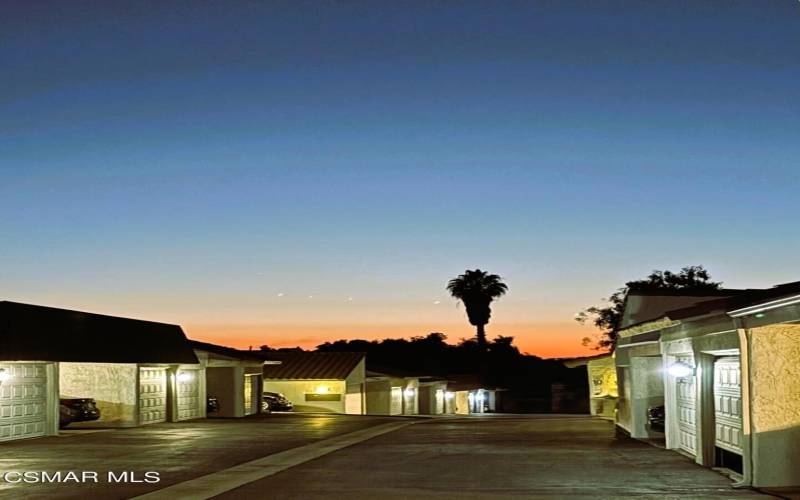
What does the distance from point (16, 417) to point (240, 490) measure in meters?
14.7

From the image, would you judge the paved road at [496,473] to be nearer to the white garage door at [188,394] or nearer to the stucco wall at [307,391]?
the white garage door at [188,394]

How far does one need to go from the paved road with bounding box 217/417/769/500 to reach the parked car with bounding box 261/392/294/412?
26220 millimetres

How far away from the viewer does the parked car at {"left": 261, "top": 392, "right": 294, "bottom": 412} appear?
52281mm

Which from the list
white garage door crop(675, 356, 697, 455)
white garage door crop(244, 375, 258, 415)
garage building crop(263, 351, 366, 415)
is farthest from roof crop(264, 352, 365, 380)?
white garage door crop(675, 356, 697, 455)

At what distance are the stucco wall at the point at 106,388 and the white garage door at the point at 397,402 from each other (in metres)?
27.2

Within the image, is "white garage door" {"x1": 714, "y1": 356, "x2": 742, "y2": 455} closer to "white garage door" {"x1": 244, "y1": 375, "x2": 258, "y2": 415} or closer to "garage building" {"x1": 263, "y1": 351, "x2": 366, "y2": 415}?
"white garage door" {"x1": 244, "y1": 375, "x2": 258, "y2": 415}

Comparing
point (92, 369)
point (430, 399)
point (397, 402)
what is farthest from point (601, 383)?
point (92, 369)

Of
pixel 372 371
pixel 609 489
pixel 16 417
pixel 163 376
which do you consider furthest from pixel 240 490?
pixel 372 371

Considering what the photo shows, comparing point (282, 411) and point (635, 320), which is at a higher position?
point (635, 320)

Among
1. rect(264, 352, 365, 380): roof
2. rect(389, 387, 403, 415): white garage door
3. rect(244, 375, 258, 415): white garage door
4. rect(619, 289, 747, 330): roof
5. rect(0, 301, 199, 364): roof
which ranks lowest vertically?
rect(389, 387, 403, 415): white garage door

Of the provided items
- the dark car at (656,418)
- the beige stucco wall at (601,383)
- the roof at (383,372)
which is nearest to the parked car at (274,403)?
the roof at (383,372)

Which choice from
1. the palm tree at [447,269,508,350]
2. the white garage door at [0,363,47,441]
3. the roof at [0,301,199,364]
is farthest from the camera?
the palm tree at [447,269,508,350]

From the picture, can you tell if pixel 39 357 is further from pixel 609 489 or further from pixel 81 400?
pixel 609 489

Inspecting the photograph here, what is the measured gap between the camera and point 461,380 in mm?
79562
